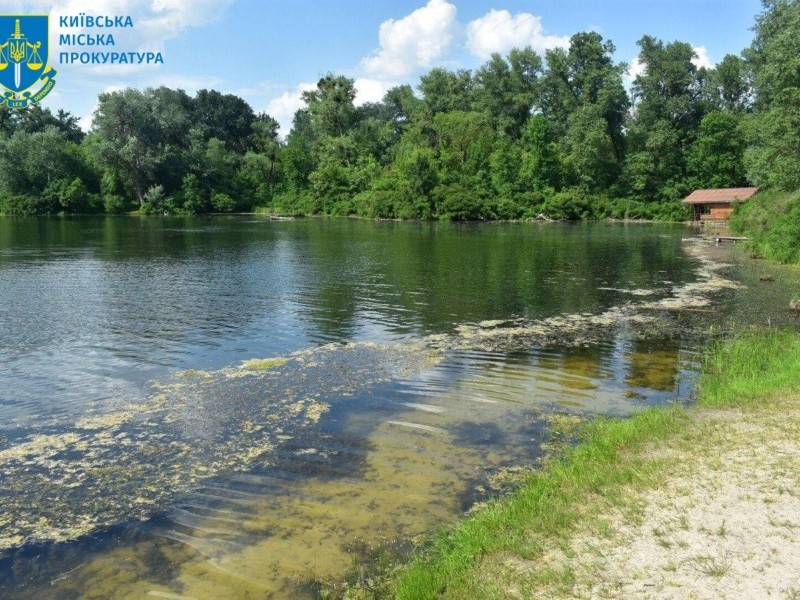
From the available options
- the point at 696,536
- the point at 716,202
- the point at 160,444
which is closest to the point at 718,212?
the point at 716,202

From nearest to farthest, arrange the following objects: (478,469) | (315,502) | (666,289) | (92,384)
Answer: (315,502), (478,469), (92,384), (666,289)

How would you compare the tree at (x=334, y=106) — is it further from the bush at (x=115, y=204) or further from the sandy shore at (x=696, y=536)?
the sandy shore at (x=696, y=536)

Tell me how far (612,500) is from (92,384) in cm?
1161

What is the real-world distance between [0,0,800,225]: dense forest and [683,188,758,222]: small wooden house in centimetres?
530

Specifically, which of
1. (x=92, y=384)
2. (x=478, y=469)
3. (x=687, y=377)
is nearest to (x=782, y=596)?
(x=478, y=469)

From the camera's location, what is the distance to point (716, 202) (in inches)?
3007

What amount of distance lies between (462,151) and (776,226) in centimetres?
6949

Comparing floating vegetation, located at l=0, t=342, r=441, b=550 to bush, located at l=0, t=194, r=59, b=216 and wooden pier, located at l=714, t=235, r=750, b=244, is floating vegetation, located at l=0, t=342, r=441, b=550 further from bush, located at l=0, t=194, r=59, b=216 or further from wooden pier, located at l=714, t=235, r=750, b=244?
bush, located at l=0, t=194, r=59, b=216

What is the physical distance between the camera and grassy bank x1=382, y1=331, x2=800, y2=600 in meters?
6.16

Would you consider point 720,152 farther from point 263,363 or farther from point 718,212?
point 263,363

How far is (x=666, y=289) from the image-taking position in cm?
2794

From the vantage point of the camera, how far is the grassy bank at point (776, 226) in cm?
3534

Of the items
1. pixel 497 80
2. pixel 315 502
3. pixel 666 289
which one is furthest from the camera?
pixel 497 80

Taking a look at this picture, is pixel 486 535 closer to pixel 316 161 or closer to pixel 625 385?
pixel 625 385
